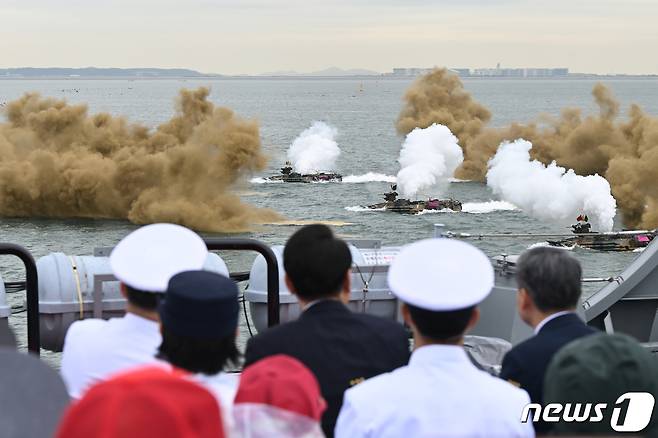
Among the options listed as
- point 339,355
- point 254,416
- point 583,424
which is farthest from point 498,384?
point 254,416

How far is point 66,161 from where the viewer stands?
78.6 metres

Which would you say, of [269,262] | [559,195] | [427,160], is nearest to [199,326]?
[269,262]

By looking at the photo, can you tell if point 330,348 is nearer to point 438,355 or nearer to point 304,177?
point 438,355

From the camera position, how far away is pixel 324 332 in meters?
4.21

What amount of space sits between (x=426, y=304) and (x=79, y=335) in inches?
58.5

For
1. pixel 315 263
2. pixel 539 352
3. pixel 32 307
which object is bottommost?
pixel 32 307

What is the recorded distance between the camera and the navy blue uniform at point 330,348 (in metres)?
4.17

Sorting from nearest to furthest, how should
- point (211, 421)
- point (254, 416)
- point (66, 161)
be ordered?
point (211, 421)
point (254, 416)
point (66, 161)

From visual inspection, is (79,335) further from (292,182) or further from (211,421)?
(292,182)

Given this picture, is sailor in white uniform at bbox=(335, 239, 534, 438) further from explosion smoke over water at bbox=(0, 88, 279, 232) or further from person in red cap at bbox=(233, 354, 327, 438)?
explosion smoke over water at bbox=(0, 88, 279, 232)

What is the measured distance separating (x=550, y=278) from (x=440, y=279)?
88 cm

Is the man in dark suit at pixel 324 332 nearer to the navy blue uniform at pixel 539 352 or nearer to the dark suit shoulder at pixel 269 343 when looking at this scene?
the dark suit shoulder at pixel 269 343

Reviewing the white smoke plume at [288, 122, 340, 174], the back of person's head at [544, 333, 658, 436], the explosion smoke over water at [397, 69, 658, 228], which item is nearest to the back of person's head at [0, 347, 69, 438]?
the back of person's head at [544, 333, 658, 436]

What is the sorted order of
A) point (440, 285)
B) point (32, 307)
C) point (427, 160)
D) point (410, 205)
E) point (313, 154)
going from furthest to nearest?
1. point (313, 154)
2. point (427, 160)
3. point (410, 205)
4. point (32, 307)
5. point (440, 285)
